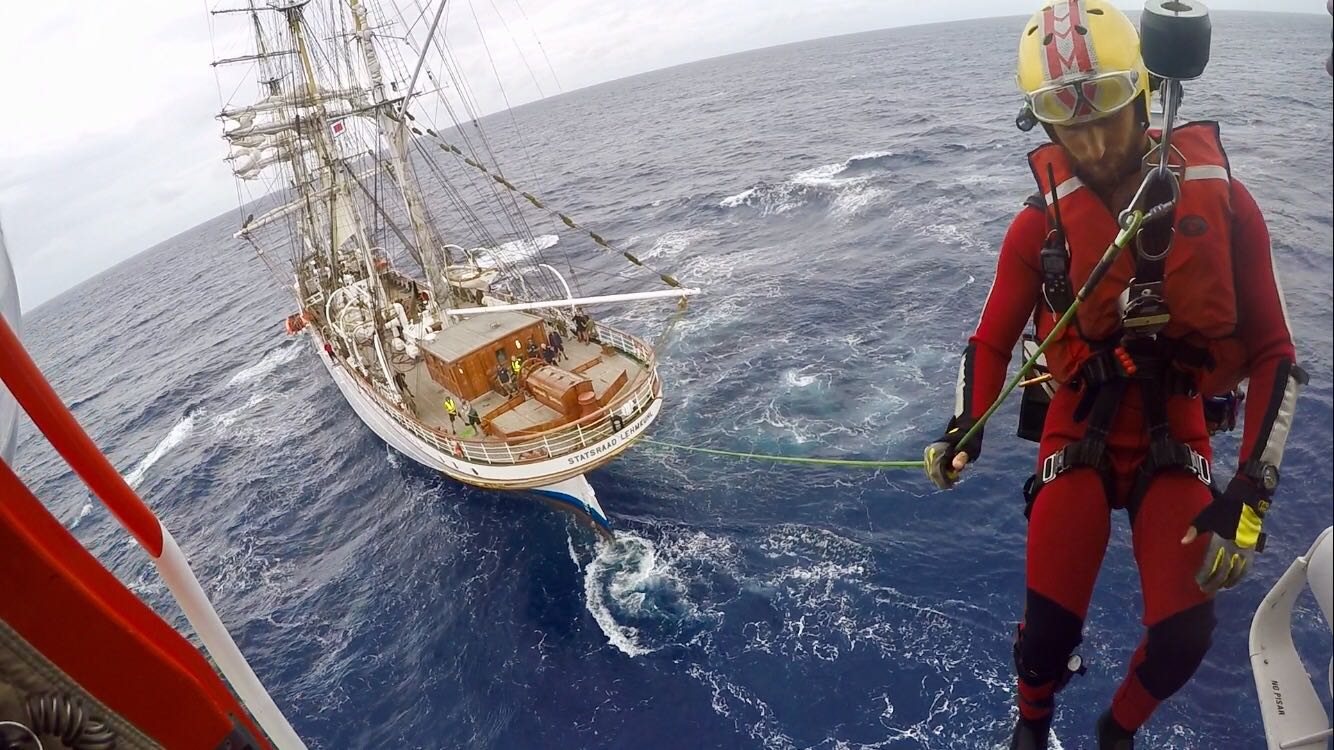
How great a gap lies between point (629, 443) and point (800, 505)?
6218 mm

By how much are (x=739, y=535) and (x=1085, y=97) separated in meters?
17.8

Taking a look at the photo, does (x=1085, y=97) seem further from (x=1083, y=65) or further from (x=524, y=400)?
(x=524, y=400)

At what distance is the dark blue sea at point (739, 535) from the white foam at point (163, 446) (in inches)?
10.2

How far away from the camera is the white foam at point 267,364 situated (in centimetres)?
5250

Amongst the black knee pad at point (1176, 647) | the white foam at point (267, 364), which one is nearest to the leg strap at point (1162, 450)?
the black knee pad at point (1176, 647)

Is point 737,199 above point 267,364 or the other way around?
the other way around

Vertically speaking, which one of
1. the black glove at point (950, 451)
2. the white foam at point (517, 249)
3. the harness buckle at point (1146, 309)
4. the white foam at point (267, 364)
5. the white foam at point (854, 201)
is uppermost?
the harness buckle at point (1146, 309)

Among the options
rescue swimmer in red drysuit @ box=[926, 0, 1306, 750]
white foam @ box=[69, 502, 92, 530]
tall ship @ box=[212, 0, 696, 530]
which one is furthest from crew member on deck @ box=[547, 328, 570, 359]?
white foam @ box=[69, 502, 92, 530]

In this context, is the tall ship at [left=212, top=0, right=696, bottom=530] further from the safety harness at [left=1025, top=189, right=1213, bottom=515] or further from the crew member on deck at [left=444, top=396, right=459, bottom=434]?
the safety harness at [left=1025, top=189, right=1213, bottom=515]

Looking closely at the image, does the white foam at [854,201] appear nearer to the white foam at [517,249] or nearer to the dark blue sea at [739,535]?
the dark blue sea at [739,535]

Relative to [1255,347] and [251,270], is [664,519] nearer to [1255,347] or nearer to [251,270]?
[1255,347]

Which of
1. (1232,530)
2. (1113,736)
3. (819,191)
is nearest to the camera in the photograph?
(1232,530)

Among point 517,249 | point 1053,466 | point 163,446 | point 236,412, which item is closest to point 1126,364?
point 1053,466

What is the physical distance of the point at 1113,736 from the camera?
5.16 meters
